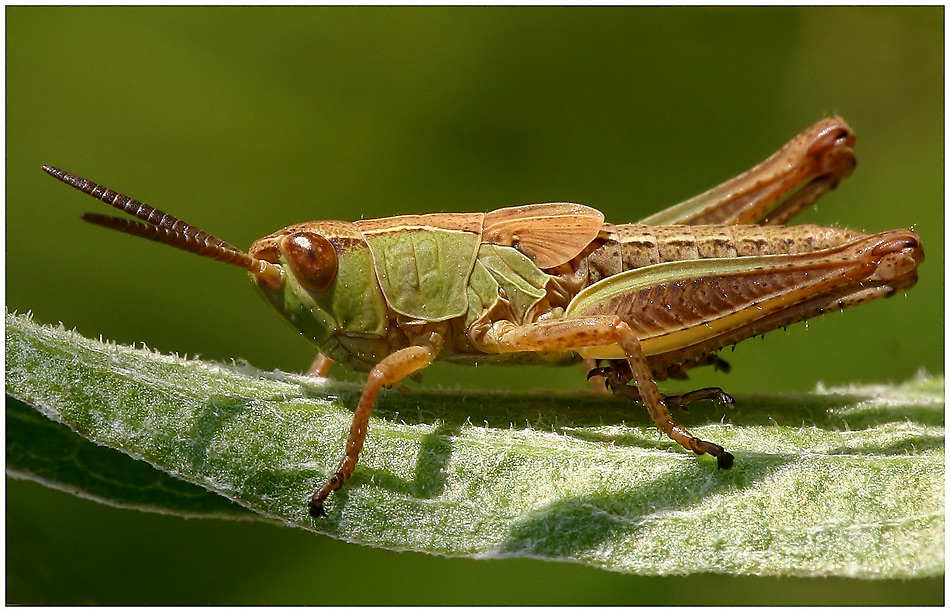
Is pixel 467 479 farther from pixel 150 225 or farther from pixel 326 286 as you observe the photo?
pixel 150 225

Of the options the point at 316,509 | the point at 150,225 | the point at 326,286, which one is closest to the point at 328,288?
the point at 326,286

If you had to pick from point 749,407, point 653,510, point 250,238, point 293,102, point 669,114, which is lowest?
point 653,510

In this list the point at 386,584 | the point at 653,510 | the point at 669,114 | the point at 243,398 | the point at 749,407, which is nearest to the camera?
the point at 653,510

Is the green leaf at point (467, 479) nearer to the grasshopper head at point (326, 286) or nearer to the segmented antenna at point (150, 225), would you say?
the segmented antenna at point (150, 225)

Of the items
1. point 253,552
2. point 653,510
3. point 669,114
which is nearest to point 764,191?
point 669,114

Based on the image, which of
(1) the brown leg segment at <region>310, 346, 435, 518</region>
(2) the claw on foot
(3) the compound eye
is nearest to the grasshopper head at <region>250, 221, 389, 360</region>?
(3) the compound eye

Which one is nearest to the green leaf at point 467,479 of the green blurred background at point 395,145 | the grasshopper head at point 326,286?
the grasshopper head at point 326,286

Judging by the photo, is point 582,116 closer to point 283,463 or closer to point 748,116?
point 748,116

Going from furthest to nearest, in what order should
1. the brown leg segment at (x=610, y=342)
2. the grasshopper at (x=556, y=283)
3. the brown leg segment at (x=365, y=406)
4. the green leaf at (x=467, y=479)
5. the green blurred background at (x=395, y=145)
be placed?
the green blurred background at (x=395, y=145) → the grasshopper at (x=556, y=283) → the brown leg segment at (x=610, y=342) → the brown leg segment at (x=365, y=406) → the green leaf at (x=467, y=479)
